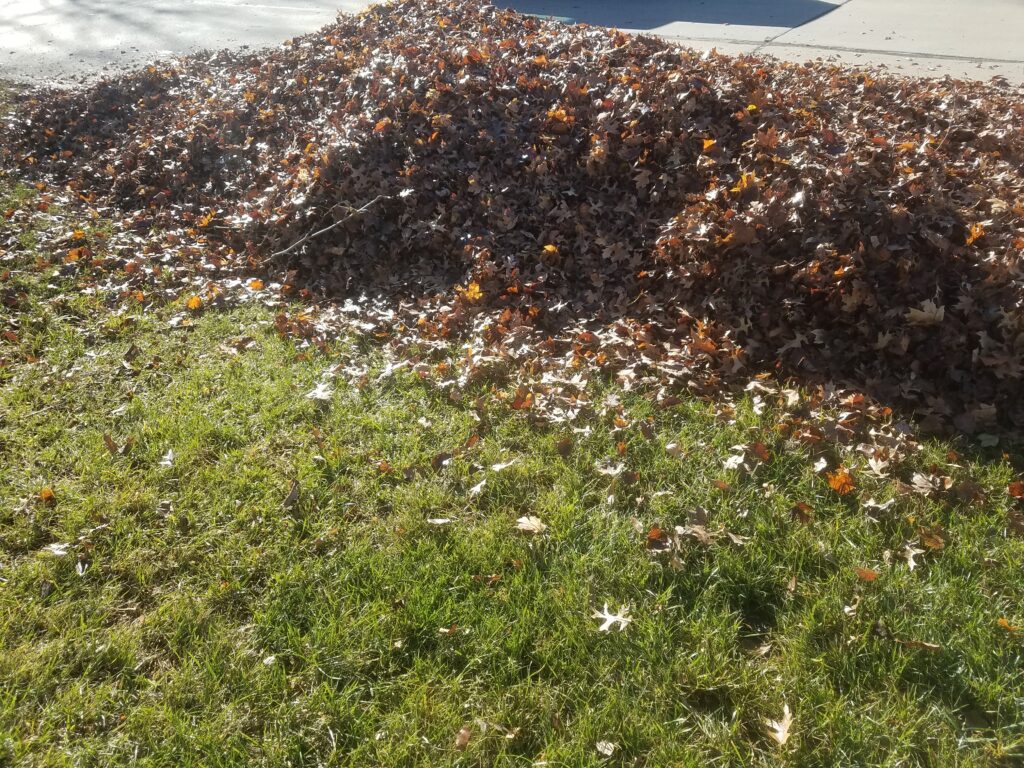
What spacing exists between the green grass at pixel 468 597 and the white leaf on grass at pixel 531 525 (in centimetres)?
5

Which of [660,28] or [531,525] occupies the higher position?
[660,28]

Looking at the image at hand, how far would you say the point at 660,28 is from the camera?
13039 mm

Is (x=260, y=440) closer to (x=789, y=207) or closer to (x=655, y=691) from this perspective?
(x=655, y=691)

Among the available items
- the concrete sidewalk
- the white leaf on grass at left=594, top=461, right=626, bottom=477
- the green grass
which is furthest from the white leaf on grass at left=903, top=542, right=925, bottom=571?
the concrete sidewalk

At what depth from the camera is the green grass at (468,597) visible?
102 inches

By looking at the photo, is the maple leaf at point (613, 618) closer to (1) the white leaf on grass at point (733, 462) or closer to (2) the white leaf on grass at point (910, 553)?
(1) the white leaf on grass at point (733, 462)

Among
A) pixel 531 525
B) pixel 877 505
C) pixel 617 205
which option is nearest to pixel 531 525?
pixel 531 525

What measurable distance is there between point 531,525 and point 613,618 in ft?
2.15

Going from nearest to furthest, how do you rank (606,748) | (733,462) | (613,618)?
(606,748) < (613,618) < (733,462)

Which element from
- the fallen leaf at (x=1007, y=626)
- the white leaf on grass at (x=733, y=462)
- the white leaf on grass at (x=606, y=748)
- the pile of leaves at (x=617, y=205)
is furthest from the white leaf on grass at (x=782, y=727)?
the pile of leaves at (x=617, y=205)

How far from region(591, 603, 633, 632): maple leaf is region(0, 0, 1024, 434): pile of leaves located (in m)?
1.59

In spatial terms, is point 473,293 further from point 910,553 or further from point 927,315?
point 910,553

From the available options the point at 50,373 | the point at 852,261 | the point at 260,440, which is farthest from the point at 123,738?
the point at 852,261

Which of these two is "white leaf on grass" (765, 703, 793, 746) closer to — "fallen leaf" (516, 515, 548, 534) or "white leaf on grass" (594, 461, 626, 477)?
"fallen leaf" (516, 515, 548, 534)
